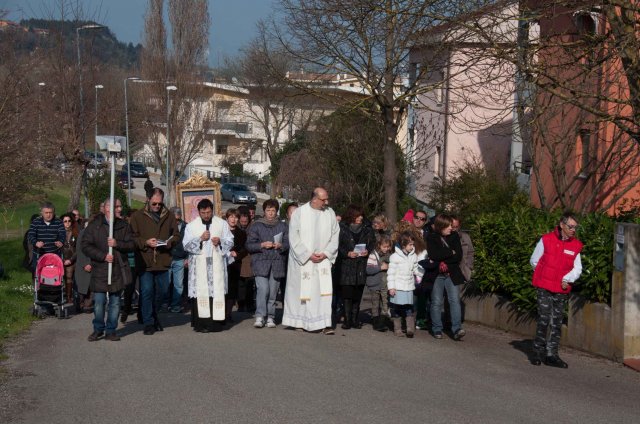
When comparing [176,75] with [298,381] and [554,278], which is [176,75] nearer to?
[554,278]

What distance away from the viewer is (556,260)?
34.7 feet

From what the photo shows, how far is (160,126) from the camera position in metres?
54.2

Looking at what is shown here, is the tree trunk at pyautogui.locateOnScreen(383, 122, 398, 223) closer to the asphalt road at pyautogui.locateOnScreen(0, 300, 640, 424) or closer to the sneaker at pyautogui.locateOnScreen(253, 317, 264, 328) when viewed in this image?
the sneaker at pyautogui.locateOnScreen(253, 317, 264, 328)

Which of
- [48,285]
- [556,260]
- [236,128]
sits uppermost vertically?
[236,128]

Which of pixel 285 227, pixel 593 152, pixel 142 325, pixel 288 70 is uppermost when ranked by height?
pixel 288 70

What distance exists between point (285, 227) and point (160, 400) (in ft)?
18.5

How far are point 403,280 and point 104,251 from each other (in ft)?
13.1

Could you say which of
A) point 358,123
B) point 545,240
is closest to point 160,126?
point 358,123

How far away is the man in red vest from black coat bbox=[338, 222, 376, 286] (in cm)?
311

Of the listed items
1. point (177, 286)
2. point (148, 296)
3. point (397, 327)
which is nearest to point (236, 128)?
point (177, 286)

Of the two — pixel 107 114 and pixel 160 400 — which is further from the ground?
pixel 107 114

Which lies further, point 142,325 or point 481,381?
point 142,325

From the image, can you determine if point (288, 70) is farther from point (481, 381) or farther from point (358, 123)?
point (481, 381)

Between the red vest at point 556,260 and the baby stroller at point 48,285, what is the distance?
7607 millimetres
